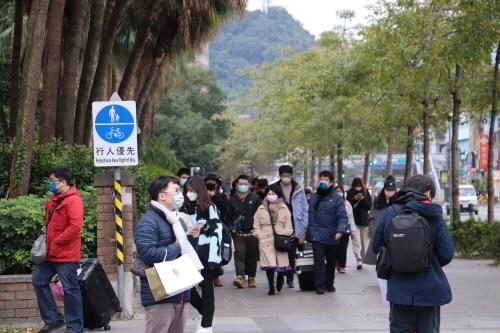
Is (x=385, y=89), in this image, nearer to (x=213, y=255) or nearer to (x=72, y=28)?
(x=72, y=28)

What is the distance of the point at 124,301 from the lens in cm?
1091

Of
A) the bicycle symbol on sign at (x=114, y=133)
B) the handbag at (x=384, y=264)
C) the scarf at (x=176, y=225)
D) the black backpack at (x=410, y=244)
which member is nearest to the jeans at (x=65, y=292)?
the bicycle symbol on sign at (x=114, y=133)

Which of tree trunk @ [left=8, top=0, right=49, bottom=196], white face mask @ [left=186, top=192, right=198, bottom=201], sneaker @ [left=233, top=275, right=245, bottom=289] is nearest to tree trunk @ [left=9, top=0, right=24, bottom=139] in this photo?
tree trunk @ [left=8, top=0, right=49, bottom=196]

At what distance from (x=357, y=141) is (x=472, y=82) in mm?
9654

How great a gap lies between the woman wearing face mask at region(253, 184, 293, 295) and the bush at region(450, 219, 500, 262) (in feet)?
22.8

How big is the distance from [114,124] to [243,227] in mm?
4028

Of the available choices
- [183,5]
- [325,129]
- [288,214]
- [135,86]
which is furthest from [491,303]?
[325,129]

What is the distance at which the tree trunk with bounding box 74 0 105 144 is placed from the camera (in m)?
17.5

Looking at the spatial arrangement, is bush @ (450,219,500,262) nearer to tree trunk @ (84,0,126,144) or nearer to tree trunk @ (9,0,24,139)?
tree trunk @ (84,0,126,144)

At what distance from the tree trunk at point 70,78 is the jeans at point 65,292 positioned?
646 centimetres

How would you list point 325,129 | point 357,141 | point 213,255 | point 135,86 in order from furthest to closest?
point 325,129, point 357,141, point 135,86, point 213,255

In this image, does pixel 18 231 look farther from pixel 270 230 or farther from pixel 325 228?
pixel 325 228

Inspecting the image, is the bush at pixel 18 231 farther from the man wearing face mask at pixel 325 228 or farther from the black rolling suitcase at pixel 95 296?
the man wearing face mask at pixel 325 228

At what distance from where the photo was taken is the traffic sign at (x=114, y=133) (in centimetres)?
1063
